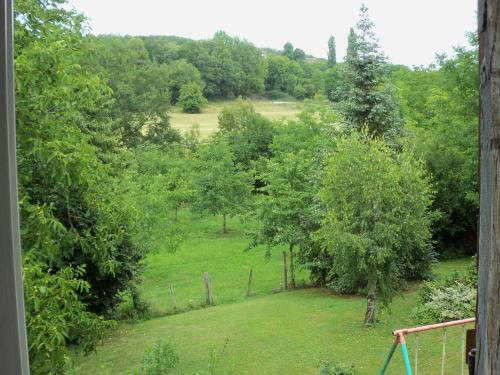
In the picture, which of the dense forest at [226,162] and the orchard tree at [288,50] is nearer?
the dense forest at [226,162]

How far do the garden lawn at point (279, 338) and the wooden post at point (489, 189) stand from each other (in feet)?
11.7

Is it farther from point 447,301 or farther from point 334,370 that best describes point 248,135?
point 334,370

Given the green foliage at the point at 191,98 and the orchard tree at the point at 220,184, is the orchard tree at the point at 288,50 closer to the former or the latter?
the green foliage at the point at 191,98

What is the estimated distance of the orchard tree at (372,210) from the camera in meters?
4.57

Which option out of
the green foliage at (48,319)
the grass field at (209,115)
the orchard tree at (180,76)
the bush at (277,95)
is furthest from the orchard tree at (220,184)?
the green foliage at (48,319)

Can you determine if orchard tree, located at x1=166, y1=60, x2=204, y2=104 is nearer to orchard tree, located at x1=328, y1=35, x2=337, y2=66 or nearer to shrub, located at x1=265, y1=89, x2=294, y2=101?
shrub, located at x1=265, y1=89, x2=294, y2=101

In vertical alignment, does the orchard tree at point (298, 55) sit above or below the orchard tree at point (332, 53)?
below

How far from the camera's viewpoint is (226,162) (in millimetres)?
10625

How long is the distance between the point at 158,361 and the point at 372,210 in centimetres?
256

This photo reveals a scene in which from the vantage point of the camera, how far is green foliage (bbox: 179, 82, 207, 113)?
423 inches

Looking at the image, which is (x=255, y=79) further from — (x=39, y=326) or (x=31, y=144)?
(x=39, y=326)

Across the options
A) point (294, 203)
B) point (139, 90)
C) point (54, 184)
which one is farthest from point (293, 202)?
point (139, 90)

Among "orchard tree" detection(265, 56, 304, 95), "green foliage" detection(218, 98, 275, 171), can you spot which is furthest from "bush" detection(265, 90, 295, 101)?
"green foliage" detection(218, 98, 275, 171)

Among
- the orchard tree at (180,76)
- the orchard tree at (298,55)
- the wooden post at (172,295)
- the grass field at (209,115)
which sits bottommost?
the wooden post at (172,295)
